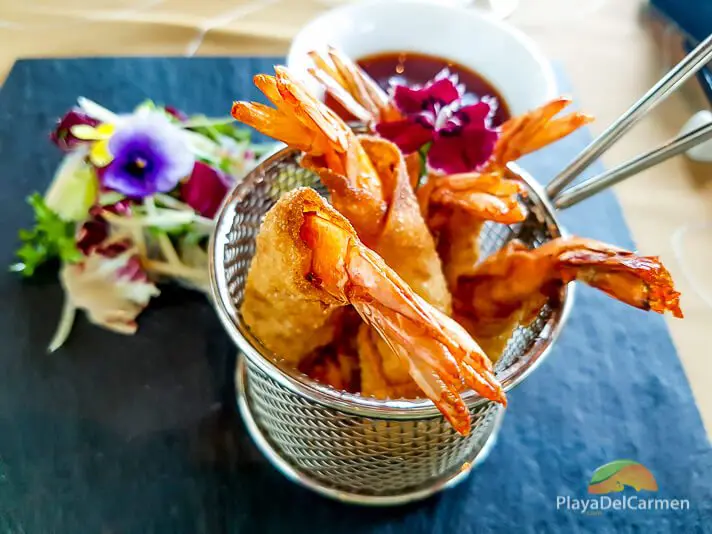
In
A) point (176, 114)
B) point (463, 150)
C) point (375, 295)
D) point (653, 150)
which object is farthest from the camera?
point (176, 114)

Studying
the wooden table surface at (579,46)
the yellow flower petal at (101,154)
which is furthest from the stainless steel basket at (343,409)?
the wooden table surface at (579,46)

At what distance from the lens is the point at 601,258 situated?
18.4 inches

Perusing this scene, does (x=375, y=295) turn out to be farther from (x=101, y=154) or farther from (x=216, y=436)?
(x=101, y=154)

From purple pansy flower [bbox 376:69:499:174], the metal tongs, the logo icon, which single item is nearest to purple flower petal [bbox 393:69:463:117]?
purple pansy flower [bbox 376:69:499:174]

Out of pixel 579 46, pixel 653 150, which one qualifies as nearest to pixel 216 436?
pixel 653 150

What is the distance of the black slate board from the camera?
0.59 meters

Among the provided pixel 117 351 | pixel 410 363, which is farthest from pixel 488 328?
pixel 117 351

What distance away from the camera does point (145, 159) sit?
71 centimetres

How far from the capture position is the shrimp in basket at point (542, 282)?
17.4 inches

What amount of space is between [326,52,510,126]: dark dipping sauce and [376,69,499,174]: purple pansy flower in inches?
9.3

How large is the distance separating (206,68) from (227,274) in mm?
505

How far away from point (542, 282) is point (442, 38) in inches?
17.4

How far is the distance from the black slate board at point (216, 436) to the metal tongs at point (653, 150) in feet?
0.82

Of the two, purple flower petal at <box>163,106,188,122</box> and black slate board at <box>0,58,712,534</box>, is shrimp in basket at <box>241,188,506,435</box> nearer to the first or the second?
black slate board at <box>0,58,712,534</box>
